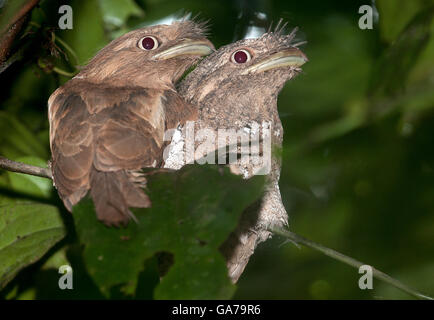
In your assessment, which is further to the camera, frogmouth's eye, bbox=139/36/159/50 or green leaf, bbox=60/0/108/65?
green leaf, bbox=60/0/108/65

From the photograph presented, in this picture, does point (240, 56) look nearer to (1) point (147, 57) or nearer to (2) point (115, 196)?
(1) point (147, 57)

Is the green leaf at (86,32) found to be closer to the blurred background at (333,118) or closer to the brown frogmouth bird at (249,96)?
the blurred background at (333,118)

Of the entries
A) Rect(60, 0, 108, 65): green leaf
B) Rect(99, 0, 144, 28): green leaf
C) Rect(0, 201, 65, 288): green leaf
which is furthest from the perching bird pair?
Rect(0, 201, 65, 288): green leaf

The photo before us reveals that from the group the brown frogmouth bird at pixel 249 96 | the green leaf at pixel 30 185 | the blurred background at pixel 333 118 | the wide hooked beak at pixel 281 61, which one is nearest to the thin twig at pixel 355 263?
the blurred background at pixel 333 118

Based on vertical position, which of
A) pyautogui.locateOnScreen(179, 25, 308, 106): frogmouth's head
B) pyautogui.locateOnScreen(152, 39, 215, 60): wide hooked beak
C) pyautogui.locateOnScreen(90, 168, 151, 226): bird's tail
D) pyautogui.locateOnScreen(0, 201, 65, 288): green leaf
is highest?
pyautogui.locateOnScreen(152, 39, 215, 60): wide hooked beak

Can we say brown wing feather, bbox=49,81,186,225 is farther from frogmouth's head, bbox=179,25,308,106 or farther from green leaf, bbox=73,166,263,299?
frogmouth's head, bbox=179,25,308,106

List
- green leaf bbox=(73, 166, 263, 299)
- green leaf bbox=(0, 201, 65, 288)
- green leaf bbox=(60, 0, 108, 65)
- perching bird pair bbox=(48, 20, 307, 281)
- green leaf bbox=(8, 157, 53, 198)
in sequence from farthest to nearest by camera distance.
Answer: green leaf bbox=(60, 0, 108, 65) < green leaf bbox=(8, 157, 53, 198) < green leaf bbox=(0, 201, 65, 288) < perching bird pair bbox=(48, 20, 307, 281) < green leaf bbox=(73, 166, 263, 299)
